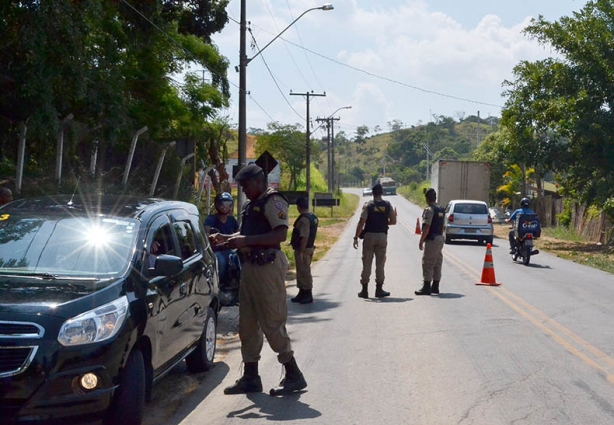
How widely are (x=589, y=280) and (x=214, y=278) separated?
464 inches

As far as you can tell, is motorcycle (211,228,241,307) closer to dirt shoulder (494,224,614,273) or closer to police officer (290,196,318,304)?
police officer (290,196,318,304)

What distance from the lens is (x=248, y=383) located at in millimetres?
7512

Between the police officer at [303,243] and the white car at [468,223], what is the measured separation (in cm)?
1710

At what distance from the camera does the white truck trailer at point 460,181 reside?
132 feet

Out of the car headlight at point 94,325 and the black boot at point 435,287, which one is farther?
the black boot at point 435,287

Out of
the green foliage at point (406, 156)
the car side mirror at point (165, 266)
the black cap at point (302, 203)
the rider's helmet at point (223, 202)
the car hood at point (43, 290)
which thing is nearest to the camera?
the car hood at point (43, 290)

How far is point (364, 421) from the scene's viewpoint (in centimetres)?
655

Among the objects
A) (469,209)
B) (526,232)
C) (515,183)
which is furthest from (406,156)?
(526,232)

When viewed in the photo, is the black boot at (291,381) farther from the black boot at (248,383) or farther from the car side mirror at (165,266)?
the car side mirror at (165,266)

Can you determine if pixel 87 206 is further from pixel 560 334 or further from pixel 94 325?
pixel 560 334

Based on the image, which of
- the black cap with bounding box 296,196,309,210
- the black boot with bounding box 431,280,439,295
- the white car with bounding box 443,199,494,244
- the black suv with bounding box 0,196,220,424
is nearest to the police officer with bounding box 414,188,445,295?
the black boot with bounding box 431,280,439,295

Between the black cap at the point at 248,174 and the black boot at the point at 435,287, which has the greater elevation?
the black cap at the point at 248,174

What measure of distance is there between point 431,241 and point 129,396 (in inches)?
372

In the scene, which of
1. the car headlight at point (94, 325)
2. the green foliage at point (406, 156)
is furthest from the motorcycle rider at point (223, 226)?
the green foliage at point (406, 156)
